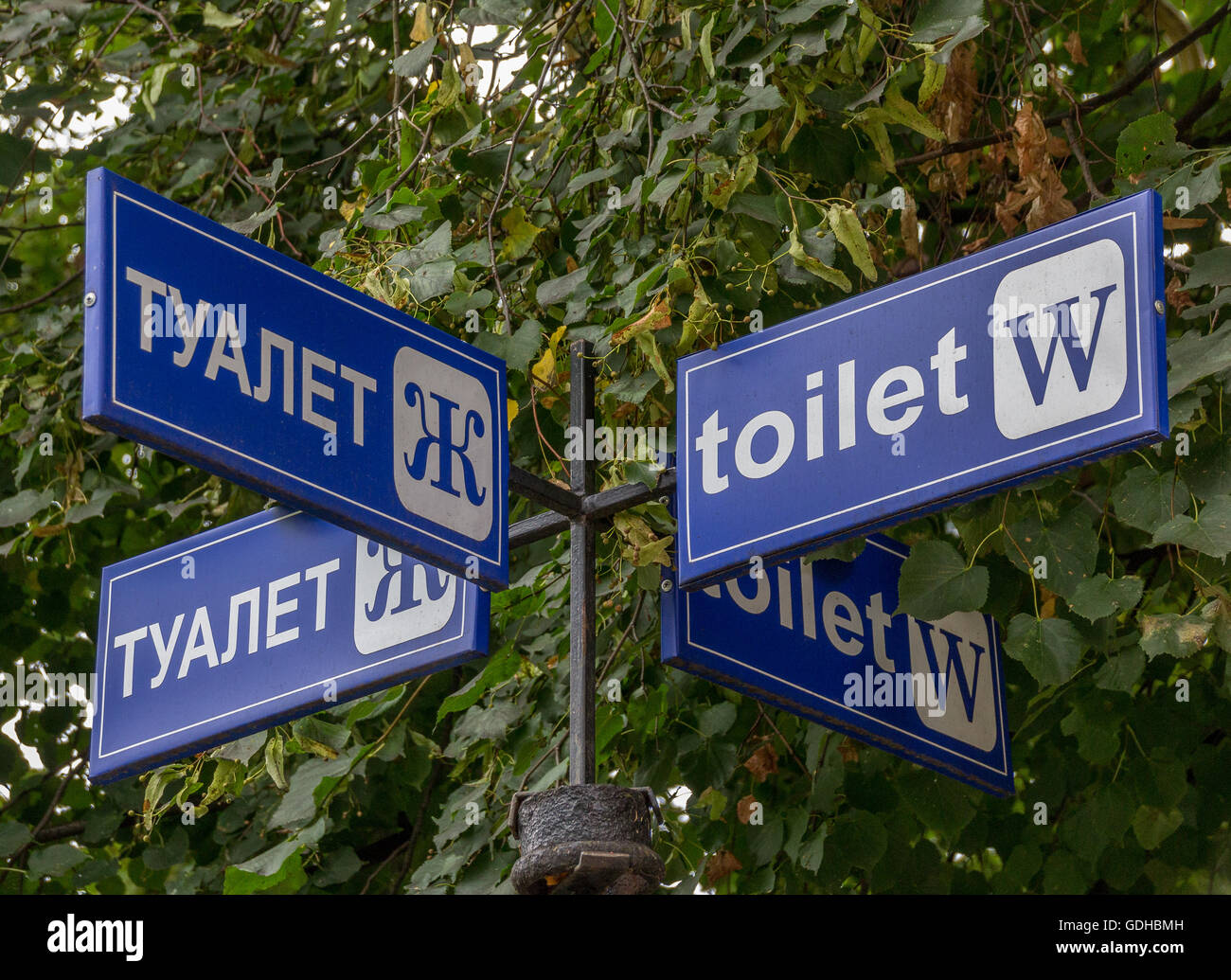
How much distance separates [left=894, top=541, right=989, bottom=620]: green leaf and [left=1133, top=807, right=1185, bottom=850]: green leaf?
1.33m

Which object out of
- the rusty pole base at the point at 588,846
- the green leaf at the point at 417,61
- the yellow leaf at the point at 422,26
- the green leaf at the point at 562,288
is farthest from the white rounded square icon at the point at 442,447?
the yellow leaf at the point at 422,26

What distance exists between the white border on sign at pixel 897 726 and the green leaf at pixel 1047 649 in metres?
0.09

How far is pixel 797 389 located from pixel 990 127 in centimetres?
223

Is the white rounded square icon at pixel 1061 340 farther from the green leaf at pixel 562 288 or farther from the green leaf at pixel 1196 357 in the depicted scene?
the green leaf at pixel 562 288

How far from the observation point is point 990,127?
439 cm

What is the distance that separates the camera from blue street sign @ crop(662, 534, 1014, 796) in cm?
266

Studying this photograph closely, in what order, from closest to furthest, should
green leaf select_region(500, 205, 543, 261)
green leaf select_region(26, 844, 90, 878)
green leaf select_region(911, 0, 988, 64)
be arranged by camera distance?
green leaf select_region(911, 0, 988, 64), green leaf select_region(500, 205, 543, 261), green leaf select_region(26, 844, 90, 878)

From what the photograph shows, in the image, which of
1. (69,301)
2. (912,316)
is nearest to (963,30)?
(912,316)

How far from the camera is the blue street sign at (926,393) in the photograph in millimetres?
2121

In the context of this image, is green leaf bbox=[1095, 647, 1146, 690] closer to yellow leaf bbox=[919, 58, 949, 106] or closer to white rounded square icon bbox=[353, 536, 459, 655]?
yellow leaf bbox=[919, 58, 949, 106]

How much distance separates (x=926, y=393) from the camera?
227 centimetres

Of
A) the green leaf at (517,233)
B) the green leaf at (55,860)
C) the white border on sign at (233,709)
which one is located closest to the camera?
the white border on sign at (233,709)

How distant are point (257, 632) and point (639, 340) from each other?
77 centimetres

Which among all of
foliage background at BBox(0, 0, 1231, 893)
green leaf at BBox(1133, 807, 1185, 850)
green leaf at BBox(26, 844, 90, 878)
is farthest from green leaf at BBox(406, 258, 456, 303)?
green leaf at BBox(26, 844, 90, 878)
